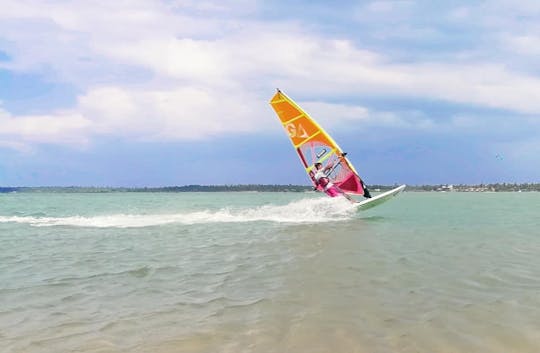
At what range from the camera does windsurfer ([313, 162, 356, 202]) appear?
837 inches

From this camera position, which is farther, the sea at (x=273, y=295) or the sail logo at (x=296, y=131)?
the sail logo at (x=296, y=131)

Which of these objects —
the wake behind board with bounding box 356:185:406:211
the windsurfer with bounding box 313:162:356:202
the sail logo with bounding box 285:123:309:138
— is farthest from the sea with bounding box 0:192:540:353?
the sail logo with bounding box 285:123:309:138

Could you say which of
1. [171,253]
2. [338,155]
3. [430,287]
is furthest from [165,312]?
[338,155]

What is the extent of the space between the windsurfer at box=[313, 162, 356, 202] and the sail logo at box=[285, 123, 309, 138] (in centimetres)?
136

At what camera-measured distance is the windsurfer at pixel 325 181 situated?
21.2 metres

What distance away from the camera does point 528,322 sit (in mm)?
5668

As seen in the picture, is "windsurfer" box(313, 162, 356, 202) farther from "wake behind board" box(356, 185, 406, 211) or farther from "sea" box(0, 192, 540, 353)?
"sea" box(0, 192, 540, 353)

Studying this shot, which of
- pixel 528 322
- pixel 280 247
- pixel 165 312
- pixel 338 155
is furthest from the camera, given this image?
pixel 338 155

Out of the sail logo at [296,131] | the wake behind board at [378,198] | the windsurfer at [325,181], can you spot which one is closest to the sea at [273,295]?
the wake behind board at [378,198]

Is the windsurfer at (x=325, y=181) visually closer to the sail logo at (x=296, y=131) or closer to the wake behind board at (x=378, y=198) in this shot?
the wake behind board at (x=378, y=198)

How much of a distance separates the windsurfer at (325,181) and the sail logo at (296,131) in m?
1.36

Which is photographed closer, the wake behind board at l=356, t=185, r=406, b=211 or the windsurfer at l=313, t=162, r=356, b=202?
the wake behind board at l=356, t=185, r=406, b=211

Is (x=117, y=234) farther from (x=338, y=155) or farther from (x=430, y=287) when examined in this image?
(x=430, y=287)

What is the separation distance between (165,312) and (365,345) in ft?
8.44
